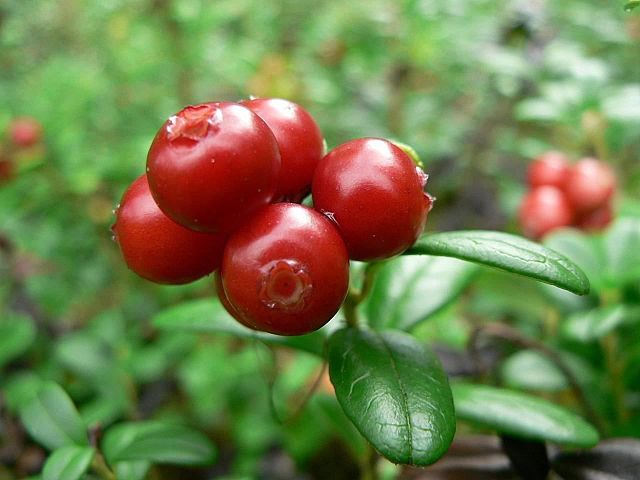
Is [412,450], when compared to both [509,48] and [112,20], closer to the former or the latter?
[509,48]

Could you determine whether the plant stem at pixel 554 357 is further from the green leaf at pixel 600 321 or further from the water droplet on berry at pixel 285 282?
the water droplet on berry at pixel 285 282

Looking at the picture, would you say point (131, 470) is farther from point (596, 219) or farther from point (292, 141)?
point (596, 219)

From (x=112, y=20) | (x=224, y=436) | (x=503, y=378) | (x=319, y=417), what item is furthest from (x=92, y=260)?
(x=503, y=378)

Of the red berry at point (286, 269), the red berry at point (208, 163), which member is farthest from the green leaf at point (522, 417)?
the red berry at point (208, 163)

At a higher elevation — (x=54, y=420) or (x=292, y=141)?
(x=292, y=141)

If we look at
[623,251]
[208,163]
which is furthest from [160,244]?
[623,251]

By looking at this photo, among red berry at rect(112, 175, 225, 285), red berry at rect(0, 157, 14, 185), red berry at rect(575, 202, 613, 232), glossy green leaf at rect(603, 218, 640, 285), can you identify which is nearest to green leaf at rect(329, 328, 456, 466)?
red berry at rect(112, 175, 225, 285)

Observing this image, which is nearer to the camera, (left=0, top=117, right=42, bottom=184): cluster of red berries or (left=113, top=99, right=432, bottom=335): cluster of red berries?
(left=113, top=99, right=432, bottom=335): cluster of red berries

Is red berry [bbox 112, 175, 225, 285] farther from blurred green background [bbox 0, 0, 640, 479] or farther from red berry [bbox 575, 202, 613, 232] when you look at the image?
red berry [bbox 575, 202, 613, 232]
